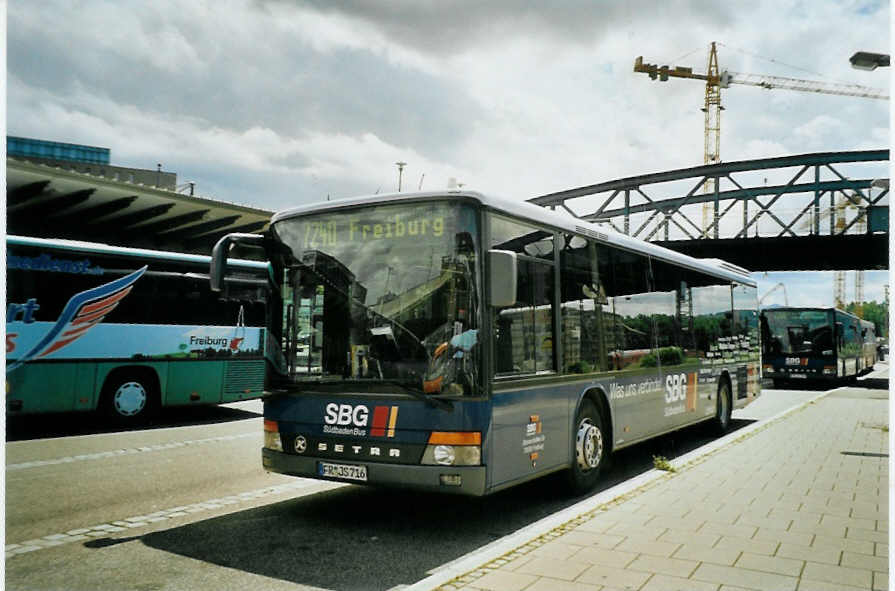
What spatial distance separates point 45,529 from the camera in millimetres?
6398

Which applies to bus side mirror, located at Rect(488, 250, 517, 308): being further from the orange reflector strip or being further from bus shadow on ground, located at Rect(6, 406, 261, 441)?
bus shadow on ground, located at Rect(6, 406, 261, 441)

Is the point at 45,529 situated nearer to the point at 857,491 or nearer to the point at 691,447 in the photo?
the point at 857,491

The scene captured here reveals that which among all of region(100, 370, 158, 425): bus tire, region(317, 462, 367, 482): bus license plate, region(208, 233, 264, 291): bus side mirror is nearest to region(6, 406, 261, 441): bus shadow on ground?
region(100, 370, 158, 425): bus tire

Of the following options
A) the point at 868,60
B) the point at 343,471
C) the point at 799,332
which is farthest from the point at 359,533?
the point at 799,332

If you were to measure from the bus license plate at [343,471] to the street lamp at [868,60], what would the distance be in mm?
9166

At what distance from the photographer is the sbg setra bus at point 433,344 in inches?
242

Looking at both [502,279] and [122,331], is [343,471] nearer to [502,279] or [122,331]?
[502,279]

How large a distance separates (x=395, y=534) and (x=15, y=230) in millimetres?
29152

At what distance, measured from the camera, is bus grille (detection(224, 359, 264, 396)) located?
48.3ft

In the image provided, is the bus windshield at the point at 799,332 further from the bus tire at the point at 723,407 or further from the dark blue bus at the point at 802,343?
the bus tire at the point at 723,407

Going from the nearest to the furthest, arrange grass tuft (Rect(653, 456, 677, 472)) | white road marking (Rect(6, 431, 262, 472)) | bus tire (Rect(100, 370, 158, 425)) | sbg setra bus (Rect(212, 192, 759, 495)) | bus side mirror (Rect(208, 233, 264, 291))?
sbg setra bus (Rect(212, 192, 759, 495)) → bus side mirror (Rect(208, 233, 264, 291)) → grass tuft (Rect(653, 456, 677, 472)) → white road marking (Rect(6, 431, 262, 472)) → bus tire (Rect(100, 370, 158, 425))

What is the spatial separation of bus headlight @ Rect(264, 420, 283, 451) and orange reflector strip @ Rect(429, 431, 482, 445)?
5.30ft

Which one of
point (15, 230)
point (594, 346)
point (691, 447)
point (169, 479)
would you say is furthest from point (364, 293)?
point (15, 230)

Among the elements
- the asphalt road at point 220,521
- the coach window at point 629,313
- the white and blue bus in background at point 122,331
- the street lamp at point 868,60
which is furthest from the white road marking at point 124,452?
the street lamp at point 868,60
